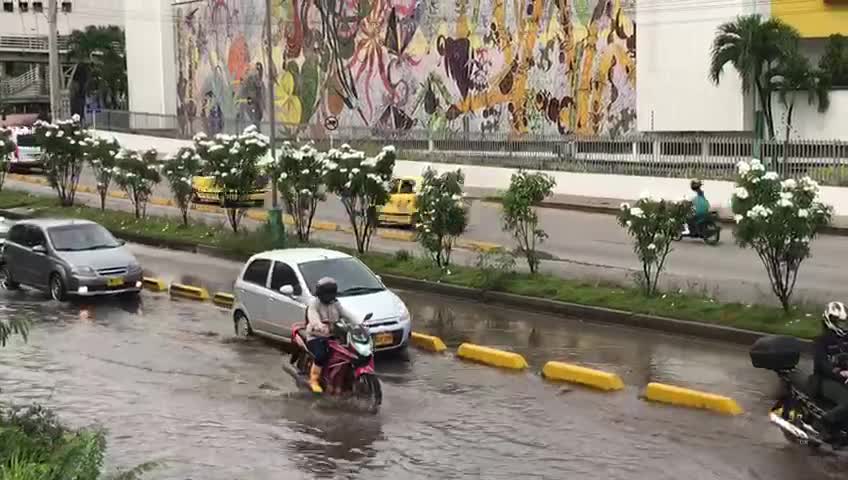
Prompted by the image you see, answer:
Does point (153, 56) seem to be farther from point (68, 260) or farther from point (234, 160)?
point (68, 260)

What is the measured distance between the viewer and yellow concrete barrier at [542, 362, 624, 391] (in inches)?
550

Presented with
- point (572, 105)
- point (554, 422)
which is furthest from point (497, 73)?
point (554, 422)

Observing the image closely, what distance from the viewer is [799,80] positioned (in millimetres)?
39844

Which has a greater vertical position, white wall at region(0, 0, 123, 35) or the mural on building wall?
white wall at region(0, 0, 123, 35)

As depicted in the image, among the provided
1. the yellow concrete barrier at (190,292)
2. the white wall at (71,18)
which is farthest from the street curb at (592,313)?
the white wall at (71,18)

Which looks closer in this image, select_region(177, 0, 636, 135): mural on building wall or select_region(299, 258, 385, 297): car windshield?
select_region(299, 258, 385, 297): car windshield

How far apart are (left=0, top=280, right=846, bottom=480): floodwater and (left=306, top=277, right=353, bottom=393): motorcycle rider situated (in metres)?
0.41

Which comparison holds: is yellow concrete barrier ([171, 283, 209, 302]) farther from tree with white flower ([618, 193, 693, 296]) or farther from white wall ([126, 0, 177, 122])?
white wall ([126, 0, 177, 122])

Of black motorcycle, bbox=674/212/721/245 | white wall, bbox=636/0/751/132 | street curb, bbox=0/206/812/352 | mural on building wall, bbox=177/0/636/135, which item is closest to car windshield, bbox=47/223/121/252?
street curb, bbox=0/206/812/352

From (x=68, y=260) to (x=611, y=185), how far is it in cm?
2154

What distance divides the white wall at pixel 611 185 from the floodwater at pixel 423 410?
16252 mm

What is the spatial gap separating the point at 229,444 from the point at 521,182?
34.3ft

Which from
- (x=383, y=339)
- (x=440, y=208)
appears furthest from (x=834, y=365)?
(x=440, y=208)

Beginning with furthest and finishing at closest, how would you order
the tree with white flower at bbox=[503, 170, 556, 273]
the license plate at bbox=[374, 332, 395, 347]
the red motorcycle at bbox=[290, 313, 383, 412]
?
1. the tree with white flower at bbox=[503, 170, 556, 273]
2. the license plate at bbox=[374, 332, 395, 347]
3. the red motorcycle at bbox=[290, 313, 383, 412]
